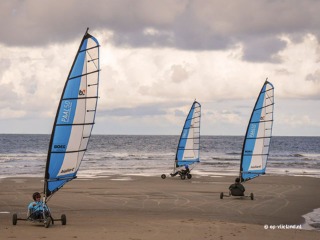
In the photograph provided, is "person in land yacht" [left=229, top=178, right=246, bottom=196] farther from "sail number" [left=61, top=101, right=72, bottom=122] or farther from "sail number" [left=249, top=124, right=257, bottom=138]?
"sail number" [left=61, top=101, right=72, bottom=122]

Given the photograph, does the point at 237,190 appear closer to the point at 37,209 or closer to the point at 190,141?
the point at 37,209

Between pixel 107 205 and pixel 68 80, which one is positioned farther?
pixel 107 205

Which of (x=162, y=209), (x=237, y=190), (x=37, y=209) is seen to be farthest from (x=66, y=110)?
(x=237, y=190)

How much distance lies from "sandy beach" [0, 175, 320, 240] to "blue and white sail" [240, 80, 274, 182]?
172 cm

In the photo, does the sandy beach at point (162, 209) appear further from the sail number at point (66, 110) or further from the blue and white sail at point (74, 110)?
the sail number at point (66, 110)

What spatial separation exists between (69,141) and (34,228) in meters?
2.94

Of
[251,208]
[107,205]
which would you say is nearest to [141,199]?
[107,205]

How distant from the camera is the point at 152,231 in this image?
17.3 metres

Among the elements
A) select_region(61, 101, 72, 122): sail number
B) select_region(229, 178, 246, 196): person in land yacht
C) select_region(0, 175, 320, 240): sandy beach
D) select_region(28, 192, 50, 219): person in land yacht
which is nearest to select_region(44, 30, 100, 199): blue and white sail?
select_region(61, 101, 72, 122): sail number

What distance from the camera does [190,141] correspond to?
4491 cm

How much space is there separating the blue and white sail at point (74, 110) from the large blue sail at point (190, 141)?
88.6 feet

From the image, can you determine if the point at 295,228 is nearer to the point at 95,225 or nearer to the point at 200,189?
the point at 95,225

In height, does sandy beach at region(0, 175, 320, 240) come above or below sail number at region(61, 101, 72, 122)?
below

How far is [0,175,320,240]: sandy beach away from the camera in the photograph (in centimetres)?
1698
